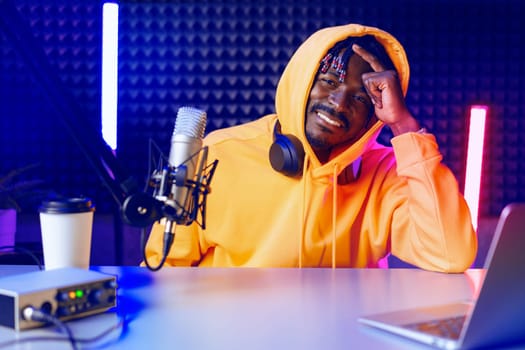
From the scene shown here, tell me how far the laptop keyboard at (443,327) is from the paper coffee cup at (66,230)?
0.65 meters

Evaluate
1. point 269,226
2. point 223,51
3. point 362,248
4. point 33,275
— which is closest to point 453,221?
point 362,248

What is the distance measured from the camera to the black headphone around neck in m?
1.72

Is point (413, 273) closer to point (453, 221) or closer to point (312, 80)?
point (453, 221)

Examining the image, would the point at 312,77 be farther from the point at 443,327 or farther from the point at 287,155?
the point at 443,327

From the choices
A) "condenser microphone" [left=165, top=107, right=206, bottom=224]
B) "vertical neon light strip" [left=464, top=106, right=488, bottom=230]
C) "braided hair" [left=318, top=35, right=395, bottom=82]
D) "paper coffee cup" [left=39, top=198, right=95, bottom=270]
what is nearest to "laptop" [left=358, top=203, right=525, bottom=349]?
"condenser microphone" [left=165, top=107, right=206, bottom=224]

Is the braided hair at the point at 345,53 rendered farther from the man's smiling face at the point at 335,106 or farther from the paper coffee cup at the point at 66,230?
the paper coffee cup at the point at 66,230

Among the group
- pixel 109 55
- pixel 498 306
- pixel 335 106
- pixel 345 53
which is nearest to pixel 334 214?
pixel 335 106

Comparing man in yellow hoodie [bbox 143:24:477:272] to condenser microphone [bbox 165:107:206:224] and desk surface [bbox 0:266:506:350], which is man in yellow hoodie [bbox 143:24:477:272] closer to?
desk surface [bbox 0:266:506:350]

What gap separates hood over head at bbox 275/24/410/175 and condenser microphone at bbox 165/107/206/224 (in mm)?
689

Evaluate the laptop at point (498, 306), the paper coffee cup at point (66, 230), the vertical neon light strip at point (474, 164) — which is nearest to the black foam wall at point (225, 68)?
the vertical neon light strip at point (474, 164)

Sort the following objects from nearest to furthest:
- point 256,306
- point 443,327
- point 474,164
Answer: point 443,327, point 256,306, point 474,164

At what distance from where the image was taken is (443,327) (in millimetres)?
912

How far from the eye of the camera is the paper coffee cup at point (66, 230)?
1118mm

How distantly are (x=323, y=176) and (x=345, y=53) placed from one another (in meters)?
0.39
